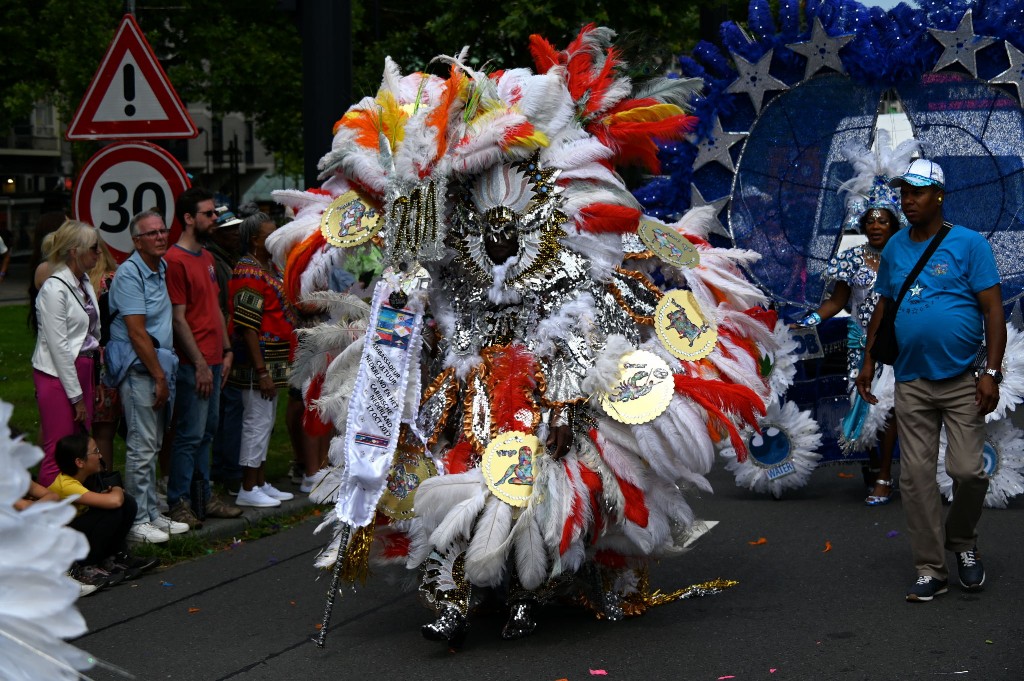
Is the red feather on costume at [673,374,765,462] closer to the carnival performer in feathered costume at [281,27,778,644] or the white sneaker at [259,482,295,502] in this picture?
the carnival performer in feathered costume at [281,27,778,644]

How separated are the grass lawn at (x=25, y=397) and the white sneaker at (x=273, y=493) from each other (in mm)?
663

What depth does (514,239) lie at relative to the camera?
572 centimetres

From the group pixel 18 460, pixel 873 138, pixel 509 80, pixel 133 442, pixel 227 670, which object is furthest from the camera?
pixel 873 138

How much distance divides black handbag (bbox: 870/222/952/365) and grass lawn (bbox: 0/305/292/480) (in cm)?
389

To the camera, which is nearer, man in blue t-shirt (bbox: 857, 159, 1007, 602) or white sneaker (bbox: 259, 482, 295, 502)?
man in blue t-shirt (bbox: 857, 159, 1007, 602)

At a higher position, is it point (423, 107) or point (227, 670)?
point (423, 107)

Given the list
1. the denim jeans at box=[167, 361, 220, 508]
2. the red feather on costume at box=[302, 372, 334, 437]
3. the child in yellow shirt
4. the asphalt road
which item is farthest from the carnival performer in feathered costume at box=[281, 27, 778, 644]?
the denim jeans at box=[167, 361, 220, 508]

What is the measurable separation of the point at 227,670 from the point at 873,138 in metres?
5.46

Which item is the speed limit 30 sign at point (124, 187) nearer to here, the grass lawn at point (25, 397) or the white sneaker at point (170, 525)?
the grass lawn at point (25, 397)

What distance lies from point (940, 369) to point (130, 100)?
451 centimetres

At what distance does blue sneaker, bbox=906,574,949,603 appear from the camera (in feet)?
19.9

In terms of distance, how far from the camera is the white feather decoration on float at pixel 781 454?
8.61 metres

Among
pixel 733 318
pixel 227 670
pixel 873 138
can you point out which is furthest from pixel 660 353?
pixel 873 138

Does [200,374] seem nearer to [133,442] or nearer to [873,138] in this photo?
[133,442]
